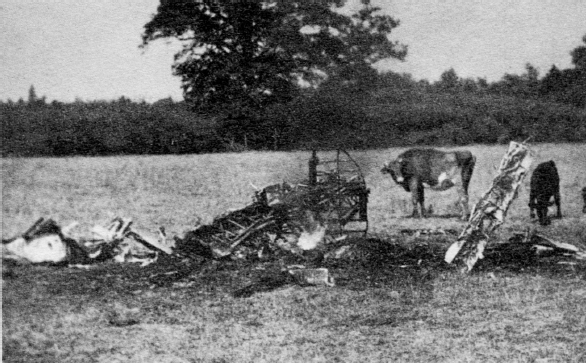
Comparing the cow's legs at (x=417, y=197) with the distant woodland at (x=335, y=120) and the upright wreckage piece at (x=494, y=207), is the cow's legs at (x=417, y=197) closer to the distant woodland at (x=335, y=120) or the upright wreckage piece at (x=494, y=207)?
the upright wreckage piece at (x=494, y=207)

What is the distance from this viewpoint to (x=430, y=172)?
8.00m

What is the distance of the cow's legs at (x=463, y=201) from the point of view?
7420mm

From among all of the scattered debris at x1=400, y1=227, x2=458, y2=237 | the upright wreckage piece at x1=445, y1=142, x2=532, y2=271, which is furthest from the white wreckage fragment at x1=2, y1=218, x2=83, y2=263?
the scattered debris at x1=400, y1=227, x2=458, y2=237

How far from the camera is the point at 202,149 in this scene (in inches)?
210

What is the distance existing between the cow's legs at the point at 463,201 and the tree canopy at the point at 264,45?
2.73 m

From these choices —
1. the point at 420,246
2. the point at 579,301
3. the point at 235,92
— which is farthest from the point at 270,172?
the point at 579,301

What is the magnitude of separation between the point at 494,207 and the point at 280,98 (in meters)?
2.35

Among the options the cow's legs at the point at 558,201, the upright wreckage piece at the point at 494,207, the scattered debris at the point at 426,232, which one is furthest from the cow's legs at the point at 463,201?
the upright wreckage piece at the point at 494,207

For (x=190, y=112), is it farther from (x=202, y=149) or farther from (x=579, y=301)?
(x=579, y=301)

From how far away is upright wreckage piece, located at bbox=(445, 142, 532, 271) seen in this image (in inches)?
233

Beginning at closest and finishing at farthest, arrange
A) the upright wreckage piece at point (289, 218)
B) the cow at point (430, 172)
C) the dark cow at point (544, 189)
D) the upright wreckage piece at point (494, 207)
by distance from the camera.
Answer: the upright wreckage piece at point (494, 207) → the upright wreckage piece at point (289, 218) → the dark cow at point (544, 189) → the cow at point (430, 172)

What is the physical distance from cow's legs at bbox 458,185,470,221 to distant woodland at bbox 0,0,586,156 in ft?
5.69

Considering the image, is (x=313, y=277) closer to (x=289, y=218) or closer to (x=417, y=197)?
(x=289, y=218)

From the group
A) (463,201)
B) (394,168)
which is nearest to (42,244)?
(394,168)
